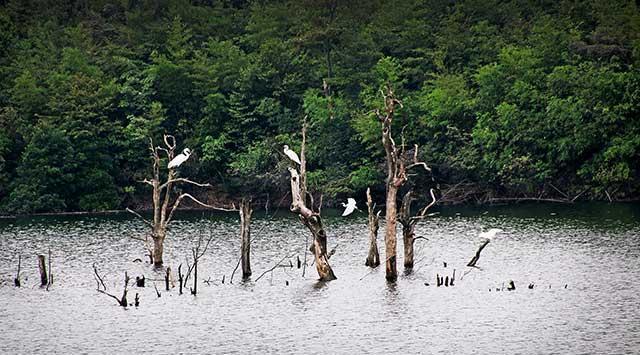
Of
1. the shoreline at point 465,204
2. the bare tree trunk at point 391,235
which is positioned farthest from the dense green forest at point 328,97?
the bare tree trunk at point 391,235

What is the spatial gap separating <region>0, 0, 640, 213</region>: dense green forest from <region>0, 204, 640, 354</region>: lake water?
37.9 ft

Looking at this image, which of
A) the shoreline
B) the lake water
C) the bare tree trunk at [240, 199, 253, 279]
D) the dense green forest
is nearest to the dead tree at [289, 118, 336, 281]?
the lake water

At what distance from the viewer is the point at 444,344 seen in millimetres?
29531

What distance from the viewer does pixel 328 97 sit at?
69.7m

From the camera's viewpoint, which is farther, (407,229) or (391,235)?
(407,229)

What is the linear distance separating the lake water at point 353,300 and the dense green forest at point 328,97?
37.9ft

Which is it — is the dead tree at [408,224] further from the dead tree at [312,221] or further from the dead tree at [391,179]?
the dead tree at [312,221]

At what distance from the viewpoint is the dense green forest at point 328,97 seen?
6250 centimetres

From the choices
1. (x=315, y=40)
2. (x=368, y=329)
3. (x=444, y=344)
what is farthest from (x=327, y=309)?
(x=315, y=40)

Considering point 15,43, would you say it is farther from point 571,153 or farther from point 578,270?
point 578,270

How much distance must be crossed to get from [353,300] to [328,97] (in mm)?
35288

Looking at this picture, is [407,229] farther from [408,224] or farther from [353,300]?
[353,300]

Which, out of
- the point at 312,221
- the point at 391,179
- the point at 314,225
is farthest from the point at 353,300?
the point at 391,179

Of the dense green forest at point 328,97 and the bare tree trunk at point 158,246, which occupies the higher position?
the dense green forest at point 328,97
